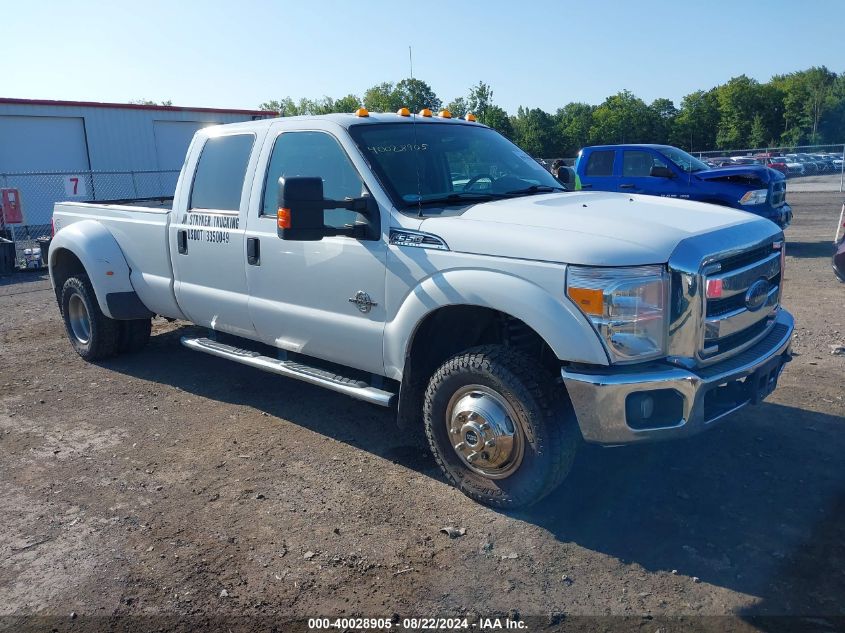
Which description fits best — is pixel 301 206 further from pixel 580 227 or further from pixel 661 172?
pixel 661 172

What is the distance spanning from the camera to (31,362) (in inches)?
291

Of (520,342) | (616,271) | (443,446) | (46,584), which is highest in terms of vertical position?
(616,271)

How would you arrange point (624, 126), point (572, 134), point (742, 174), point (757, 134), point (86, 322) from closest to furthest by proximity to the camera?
point (86, 322), point (742, 174), point (572, 134), point (624, 126), point (757, 134)

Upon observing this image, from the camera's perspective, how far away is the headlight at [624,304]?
343 centimetres

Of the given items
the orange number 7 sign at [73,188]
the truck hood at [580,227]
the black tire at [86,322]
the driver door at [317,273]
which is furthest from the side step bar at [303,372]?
the orange number 7 sign at [73,188]

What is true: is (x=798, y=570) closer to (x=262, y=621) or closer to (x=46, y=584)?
(x=262, y=621)

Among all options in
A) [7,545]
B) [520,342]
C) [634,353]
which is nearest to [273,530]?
[7,545]

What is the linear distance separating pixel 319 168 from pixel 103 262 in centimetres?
269

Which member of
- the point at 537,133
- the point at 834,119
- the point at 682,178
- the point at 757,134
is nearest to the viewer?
the point at 682,178

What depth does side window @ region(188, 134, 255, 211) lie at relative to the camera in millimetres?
5324

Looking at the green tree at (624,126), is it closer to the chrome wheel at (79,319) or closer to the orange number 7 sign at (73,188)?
the orange number 7 sign at (73,188)

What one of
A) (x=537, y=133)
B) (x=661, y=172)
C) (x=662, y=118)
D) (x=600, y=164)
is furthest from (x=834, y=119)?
(x=661, y=172)

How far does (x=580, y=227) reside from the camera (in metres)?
3.71

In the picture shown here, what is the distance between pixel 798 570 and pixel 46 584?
347cm
